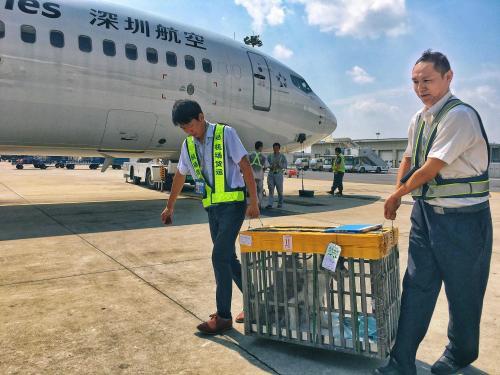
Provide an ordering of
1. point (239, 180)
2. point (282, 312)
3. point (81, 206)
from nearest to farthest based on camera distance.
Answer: point (282, 312)
point (239, 180)
point (81, 206)

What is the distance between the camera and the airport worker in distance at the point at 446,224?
2.49 m

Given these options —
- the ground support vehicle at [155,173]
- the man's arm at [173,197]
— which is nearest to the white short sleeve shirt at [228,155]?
the man's arm at [173,197]

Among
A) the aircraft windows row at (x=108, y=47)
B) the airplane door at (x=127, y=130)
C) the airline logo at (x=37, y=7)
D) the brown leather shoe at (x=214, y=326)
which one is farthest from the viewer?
the airplane door at (x=127, y=130)

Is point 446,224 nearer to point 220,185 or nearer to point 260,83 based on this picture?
point 220,185

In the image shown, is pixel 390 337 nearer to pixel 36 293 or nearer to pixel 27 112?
pixel 36 293

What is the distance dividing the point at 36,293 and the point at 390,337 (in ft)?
10.8

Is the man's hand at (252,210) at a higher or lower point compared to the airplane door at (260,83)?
lower

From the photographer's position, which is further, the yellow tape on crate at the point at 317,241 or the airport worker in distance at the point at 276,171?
the airport worker in distance at the point at 276,171

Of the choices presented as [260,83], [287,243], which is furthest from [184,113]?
[260,83]

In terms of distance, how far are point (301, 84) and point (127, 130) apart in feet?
19.7

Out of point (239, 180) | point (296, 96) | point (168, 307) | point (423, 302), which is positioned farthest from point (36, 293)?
point (296, 96)

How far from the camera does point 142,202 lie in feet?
39.7

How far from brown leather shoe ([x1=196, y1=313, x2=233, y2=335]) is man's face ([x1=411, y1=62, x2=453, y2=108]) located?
7.07 feet

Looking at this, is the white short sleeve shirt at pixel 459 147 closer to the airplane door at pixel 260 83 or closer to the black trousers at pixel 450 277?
the black trousers at pixel 450 277
